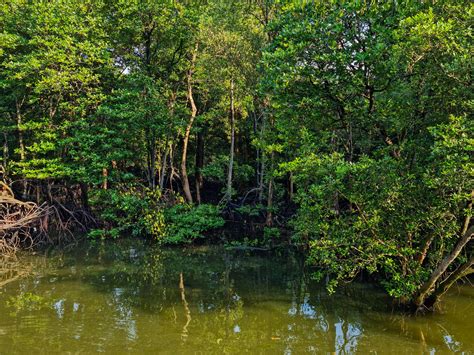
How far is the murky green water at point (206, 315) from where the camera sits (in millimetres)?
6551

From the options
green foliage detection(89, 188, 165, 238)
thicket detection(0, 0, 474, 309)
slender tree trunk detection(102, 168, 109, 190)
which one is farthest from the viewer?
slender tree trunk detection(102, 168, 109, 190)

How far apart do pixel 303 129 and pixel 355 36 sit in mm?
2171

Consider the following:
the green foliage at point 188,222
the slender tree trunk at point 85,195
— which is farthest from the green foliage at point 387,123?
the slender tree trunk at point 85,195

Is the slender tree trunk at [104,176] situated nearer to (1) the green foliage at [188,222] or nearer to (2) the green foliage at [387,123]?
(1) the green foliage at [188,222]

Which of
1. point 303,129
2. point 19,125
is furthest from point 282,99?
point 19,125

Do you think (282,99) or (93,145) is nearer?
(282,99)

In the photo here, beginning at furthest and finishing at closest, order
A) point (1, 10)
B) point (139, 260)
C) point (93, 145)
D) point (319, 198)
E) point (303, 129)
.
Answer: point (93, 145) < point (1, 10) < point (139, 260) < point (303, 129) < point (319, 198)

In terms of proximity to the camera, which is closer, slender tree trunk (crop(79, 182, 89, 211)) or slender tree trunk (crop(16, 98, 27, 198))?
slender tree trunk (crop(16, 98, 27, 198))

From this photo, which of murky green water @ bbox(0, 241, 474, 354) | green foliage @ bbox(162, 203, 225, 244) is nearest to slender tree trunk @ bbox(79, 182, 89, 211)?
green foliage @ bbox(162, 203, 225, 244)

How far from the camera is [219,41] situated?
1473 cm

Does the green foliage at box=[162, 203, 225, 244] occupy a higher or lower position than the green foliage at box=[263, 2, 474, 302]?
lower

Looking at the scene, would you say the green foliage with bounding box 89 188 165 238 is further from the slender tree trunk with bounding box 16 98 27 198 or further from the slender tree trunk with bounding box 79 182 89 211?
the slender tree trunk with bounding box 16 98 27 198

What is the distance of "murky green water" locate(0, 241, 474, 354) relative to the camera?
6551 mm

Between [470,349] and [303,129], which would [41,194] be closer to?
[303,129]
